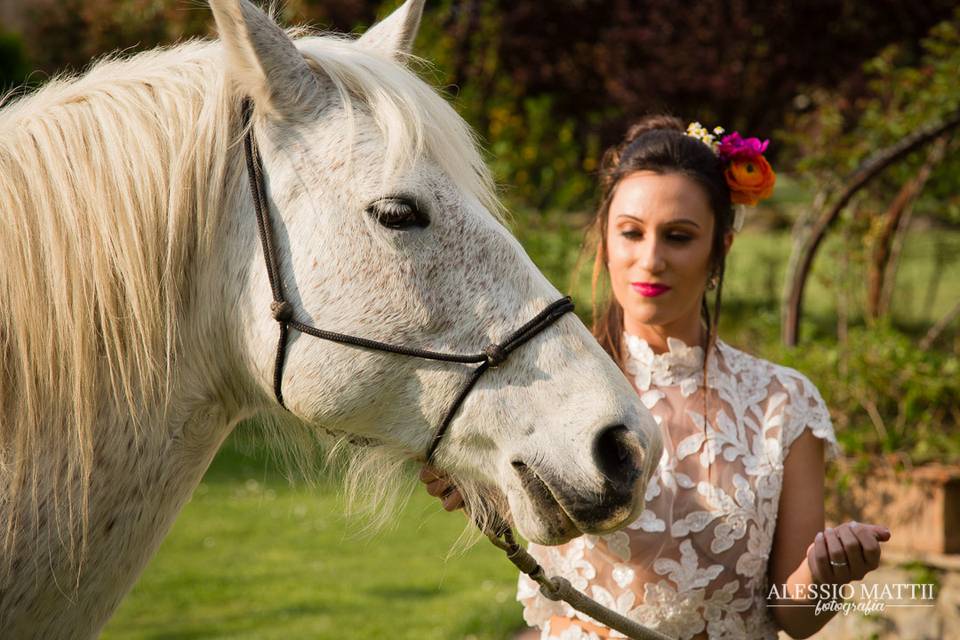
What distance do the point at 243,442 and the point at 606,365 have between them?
1.29 meters

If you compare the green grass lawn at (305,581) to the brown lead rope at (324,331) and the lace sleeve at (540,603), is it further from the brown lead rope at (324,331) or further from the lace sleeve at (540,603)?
the brown lead rope at (324,331)

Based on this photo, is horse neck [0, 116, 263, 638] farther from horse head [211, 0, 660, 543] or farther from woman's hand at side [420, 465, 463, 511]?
woman's hand at side [420, 465, 463, 511]

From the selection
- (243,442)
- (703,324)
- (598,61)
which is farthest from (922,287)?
(243,442)

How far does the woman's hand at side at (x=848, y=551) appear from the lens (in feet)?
5.60

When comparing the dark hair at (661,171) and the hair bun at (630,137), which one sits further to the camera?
the hair bun at (630,137)

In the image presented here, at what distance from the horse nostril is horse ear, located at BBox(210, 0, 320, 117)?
2.67ft

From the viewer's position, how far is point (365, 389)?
1591 mm

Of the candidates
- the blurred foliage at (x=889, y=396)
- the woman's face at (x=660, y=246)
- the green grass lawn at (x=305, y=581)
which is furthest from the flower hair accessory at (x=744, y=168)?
the green grass lawn at (x=305, y=581)

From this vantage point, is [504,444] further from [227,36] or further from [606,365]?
[227,36]

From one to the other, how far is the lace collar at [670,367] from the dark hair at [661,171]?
0.03 meters

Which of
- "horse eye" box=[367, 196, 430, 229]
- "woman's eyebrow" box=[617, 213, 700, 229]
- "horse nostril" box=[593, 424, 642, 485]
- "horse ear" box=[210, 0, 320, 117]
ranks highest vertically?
"horse ear" box=[210, 0, 320, 117]

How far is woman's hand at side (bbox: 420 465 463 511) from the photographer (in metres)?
1.72

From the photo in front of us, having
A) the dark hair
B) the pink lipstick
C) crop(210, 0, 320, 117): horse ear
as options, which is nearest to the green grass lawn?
the dark hair

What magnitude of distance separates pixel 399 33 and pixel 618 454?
107 centimetres
